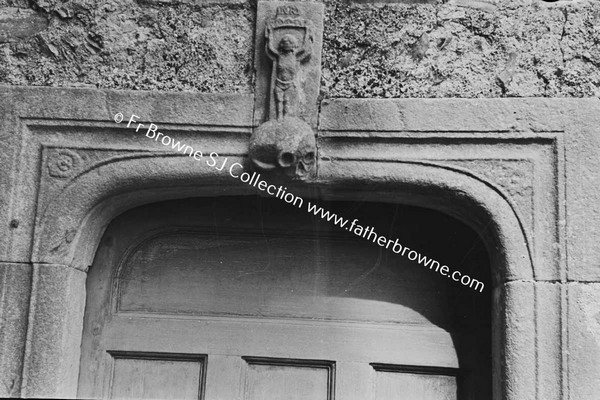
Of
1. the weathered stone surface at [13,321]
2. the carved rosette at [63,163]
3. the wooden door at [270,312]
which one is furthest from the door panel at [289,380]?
the carved rosette at [63,163]

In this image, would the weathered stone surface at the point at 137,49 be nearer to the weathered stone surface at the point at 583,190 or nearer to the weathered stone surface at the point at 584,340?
the weathered stone surface at the point at 583,190

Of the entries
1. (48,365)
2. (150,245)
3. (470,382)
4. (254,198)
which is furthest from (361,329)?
(48,365)

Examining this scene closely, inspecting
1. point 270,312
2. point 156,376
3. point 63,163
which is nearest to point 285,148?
point 270,312

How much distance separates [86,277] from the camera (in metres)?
2.52

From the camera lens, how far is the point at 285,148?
90.0 inches

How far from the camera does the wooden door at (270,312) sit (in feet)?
8.13

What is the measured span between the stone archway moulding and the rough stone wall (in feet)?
0.21

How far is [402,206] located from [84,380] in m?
1.13

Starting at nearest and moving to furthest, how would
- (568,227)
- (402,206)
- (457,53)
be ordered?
1. (568,227)
2. (457,53)
3. (402,206)

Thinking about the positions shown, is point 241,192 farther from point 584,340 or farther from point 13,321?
point 584,340

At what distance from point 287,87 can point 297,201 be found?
1.24 ft

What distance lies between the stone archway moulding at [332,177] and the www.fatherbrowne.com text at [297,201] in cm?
2

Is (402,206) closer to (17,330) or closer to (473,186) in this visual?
(473,186)

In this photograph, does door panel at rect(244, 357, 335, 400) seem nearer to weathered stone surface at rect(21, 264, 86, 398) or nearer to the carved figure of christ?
weathered stone surface at rect(21, 264, 86, 398)
